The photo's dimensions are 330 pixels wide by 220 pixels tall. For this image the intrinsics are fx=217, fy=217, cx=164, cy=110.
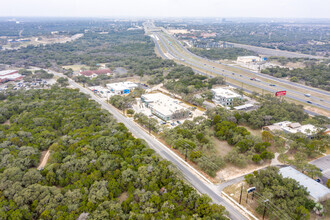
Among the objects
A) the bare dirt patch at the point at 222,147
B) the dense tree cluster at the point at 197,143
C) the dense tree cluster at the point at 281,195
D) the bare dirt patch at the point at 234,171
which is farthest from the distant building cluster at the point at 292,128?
the dense tree cluster at the point at 281,195

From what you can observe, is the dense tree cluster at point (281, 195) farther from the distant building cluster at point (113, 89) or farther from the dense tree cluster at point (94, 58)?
the dense tree cluster at point (94, 58)

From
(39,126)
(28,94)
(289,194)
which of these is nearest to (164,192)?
(289,194)

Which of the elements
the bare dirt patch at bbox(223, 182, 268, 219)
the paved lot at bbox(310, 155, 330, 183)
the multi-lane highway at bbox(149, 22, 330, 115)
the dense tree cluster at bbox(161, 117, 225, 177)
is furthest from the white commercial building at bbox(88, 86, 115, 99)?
the paved lot at bbox(310, 155, 330, 183)

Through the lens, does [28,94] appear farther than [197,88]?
No

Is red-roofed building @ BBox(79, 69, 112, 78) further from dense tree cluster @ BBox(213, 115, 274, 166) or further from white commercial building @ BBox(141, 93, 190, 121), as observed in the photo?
dense tree cluster @ BBox(213, 115, 274, 166)

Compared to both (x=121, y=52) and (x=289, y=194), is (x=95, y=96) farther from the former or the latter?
(x=121, y=52)

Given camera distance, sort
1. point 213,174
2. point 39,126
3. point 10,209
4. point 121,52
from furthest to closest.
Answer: point 121,52 → point 39,126 → point 213,174 → point 10,209

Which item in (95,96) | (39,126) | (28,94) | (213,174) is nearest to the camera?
(213,174)
